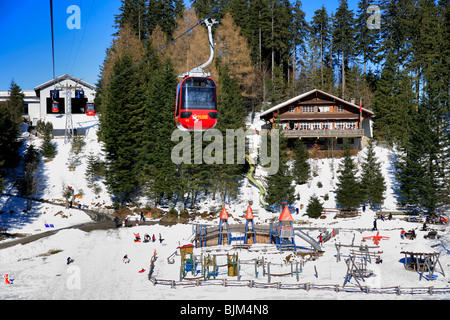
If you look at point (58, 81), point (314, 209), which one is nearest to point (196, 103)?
point (314, 209)

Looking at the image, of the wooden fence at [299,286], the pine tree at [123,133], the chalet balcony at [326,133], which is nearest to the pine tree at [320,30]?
the chalet balcony at [326,133]

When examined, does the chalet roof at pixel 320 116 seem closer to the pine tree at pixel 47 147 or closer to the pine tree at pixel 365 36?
the pine tree at pixel 365 36

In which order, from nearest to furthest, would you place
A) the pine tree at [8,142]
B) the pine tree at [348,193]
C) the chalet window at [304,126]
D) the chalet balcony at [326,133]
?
the pine tree at [348,193] < the pine tree at [8,142] < the chalet balcony at [326,133] < the chalet window at [304,126]

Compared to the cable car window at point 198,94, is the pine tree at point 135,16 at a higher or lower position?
higher

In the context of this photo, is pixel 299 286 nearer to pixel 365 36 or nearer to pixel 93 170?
pixel 93 170

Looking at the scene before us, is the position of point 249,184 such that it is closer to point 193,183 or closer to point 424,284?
point 193,183

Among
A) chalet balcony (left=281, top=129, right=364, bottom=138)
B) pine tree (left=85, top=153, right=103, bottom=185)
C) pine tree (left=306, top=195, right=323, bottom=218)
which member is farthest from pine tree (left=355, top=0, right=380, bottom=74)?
pine tree (left=85, top=153, right=103, bottom=185)
